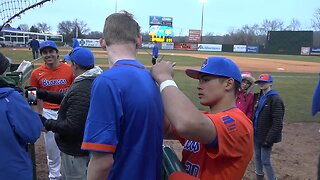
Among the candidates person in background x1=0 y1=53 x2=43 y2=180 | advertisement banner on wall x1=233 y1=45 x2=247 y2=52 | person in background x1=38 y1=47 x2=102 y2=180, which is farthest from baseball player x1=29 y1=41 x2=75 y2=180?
advertisement banner on wall x1=233 y1=45 x2=247 y2=52

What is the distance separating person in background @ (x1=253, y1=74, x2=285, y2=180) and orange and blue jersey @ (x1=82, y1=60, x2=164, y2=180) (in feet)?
11.2

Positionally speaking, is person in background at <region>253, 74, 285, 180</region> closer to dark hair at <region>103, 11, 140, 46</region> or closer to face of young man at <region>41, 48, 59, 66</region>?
face of young man at <region>41, 48, 59, 66</region>

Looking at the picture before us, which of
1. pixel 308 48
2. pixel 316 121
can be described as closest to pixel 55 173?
pixel 316 121

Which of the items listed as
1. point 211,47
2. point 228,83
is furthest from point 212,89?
point 211,47

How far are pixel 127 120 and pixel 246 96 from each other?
152 inches

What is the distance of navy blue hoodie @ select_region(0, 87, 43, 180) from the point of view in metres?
2.49

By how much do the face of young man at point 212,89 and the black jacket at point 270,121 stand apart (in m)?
3.12

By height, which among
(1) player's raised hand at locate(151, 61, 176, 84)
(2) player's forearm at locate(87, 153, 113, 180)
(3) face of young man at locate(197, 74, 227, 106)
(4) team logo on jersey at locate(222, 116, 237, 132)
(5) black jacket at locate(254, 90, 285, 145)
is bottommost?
(5) black jacket at locate(254, 90, 285, 145)

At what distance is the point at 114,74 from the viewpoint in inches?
66.4

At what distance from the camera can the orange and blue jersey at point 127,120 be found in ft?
5.42

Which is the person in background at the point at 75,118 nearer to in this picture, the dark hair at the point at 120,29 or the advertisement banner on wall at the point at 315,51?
the dark hair at the point at 120,29

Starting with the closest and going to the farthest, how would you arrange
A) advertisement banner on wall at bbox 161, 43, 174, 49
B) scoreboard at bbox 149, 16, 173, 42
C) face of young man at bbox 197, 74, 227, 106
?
1. face of young man at bbox 197, 74, 227, 106
2. scoreboard at bbox 149, 16, 173, 42
3. advertisement banner on wall at bbox 161, 43, 174, 49

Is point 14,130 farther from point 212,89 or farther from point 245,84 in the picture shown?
point 245,84

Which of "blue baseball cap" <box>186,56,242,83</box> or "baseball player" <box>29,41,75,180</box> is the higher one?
"blue baseball cap" <box>186,56,242,83</box>
